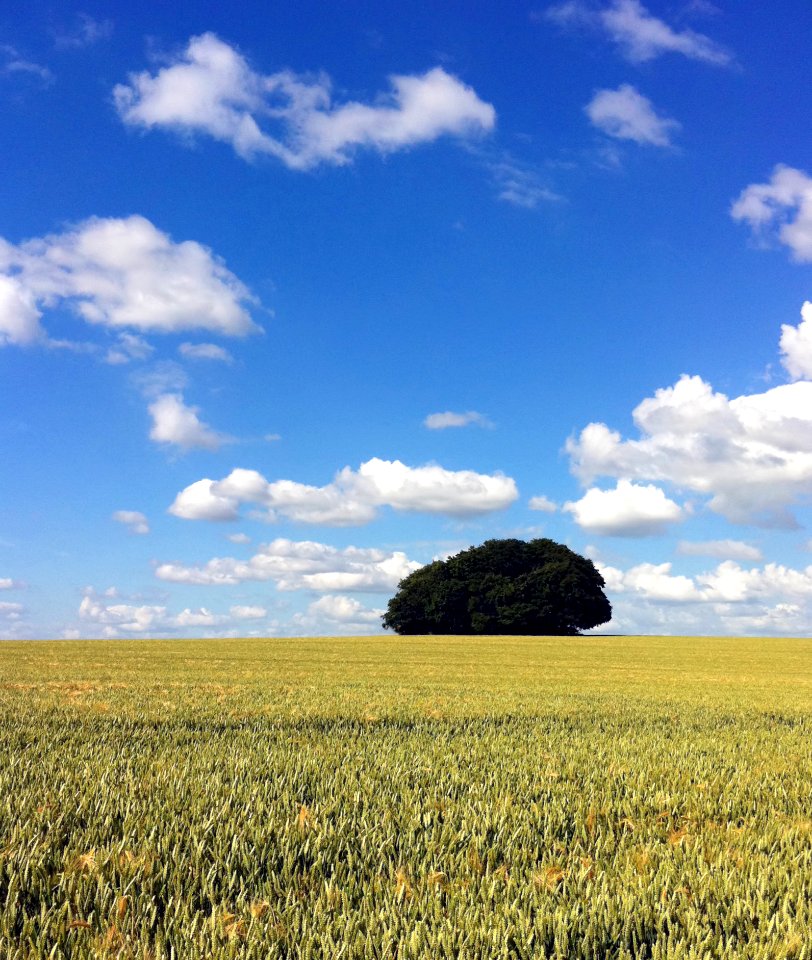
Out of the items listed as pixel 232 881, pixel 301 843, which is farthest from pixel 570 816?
pixel 232 881

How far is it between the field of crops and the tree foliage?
82.5 m

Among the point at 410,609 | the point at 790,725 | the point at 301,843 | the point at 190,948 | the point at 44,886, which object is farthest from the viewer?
the point at 410,609

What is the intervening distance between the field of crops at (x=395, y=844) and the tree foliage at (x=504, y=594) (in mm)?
82456

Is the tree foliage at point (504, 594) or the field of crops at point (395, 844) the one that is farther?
the tree foliage at point (504, 594)

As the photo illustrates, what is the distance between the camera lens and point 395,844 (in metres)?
4.58

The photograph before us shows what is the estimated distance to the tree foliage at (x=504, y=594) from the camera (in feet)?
296

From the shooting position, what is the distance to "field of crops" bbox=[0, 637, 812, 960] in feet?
10.9

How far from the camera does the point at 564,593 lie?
89.9 meters

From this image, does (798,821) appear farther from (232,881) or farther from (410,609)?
(410,609)

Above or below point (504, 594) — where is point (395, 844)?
above

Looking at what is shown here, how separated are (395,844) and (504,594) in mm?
88286

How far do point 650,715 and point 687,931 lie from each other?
10.5m

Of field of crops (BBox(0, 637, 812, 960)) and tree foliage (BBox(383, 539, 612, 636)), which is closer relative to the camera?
field of crops (BBox(0, 637, 812, 960))

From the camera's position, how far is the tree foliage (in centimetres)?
9019
